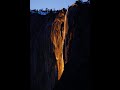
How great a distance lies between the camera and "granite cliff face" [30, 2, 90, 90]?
61.5 feet

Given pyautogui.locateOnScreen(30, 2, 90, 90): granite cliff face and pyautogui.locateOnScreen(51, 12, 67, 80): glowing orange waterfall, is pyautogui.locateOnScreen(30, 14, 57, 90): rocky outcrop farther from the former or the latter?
pyautogui.locateOnScreen(51, 12, 67, 80): glowing orange waterfall

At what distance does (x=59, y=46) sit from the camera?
24.5 meters

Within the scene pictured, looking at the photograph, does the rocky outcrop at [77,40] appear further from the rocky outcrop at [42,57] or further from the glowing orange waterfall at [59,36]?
the rocky outcrop at [42,57]

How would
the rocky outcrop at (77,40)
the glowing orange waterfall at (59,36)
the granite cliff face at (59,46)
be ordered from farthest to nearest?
the glowing orange waterfall at (59,36) → the granite cliff face at (59,46) → the rocky outcrop at (77,40)

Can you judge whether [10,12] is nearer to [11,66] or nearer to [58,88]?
[11,66]

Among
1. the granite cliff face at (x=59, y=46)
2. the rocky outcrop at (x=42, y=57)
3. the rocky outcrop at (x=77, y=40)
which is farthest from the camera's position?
the rocky outcrop at (x=42, y=57)

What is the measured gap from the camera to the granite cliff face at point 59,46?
1874 cm

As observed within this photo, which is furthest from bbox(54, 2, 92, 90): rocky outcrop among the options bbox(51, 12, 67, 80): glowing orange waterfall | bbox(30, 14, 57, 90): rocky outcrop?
bbox(30, 14, 57, 90): rocky outcrop

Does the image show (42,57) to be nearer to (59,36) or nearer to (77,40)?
(59,36)

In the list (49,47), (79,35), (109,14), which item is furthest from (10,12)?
(49,47)

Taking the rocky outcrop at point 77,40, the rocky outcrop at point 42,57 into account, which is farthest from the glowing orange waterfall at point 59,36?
A: the rocky outcrop at point 77,40

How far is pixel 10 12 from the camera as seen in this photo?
14.0 feet

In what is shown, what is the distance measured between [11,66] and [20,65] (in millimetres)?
270

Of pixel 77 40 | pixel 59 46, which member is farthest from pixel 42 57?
pixel 77 40
